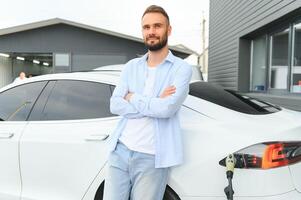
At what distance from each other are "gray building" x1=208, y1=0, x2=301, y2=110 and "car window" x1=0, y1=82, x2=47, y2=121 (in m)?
4.96

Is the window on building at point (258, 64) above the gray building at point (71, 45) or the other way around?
the other way around

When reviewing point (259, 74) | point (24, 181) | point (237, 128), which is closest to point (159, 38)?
point (237, 128)

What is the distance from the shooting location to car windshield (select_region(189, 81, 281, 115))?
310 centimetres

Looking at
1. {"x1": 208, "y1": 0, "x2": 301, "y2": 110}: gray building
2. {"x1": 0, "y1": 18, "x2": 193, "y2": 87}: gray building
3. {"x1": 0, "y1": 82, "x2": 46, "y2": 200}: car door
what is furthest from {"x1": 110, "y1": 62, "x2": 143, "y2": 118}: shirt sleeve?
{"x1": 0, "y1": 18, "x2": 193, "y2": 87}: gray building

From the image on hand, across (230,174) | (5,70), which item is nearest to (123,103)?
(230,174)

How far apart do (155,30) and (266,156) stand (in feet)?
3.42

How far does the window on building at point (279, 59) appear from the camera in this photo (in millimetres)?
8938

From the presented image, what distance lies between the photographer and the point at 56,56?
16.6 m

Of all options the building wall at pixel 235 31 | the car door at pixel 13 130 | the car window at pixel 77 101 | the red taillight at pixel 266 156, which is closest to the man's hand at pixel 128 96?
the car window at pixel 77 101

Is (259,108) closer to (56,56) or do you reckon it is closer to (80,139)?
(80,139)

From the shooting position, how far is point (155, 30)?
255cm

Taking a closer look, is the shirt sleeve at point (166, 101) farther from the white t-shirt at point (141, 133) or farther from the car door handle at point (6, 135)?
the car door handle at point (6, 135)

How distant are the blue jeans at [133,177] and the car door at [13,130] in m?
1.33

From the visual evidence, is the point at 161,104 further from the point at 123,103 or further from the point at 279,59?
the point at 279,59
